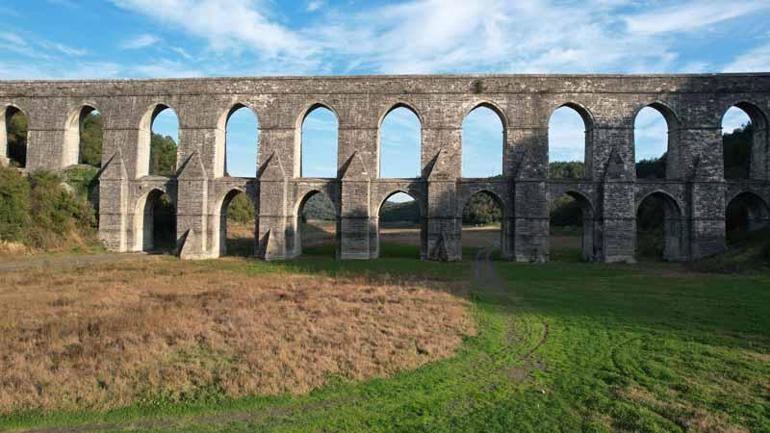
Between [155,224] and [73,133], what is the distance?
26.1ft

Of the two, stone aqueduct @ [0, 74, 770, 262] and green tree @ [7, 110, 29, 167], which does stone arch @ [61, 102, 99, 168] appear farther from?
green tree @ [7, 110, 29, 167]

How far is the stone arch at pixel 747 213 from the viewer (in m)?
29.2

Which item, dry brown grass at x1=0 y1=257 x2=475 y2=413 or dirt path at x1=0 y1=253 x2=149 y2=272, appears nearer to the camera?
dry brown grass at x1=0 y1=257 x2=475 y2=413

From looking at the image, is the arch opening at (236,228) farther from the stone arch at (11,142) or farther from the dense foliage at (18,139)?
the dense foliage at (18,139)

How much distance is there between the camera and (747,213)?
3116cm

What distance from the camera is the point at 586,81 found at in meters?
29.8

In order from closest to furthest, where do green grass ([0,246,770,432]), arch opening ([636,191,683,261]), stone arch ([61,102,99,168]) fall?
green grass ([0,246,770,432]), arch opening ([636,191,683,261]), stone arch ([61,102,99,168])

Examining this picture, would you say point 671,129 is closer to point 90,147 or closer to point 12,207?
point 12,207

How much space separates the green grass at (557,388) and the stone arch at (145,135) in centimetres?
2581

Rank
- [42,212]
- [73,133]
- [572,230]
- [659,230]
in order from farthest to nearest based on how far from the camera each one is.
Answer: [572,230], [659,230], [73,133], [42,212]

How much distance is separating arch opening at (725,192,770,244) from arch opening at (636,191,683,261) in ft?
10.6

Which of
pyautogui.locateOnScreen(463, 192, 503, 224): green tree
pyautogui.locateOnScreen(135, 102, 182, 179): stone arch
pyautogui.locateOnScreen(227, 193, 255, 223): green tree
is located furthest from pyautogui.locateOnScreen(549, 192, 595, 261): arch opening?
pyautogui.locateOnScreen(227, 193, 255, 223): green tree

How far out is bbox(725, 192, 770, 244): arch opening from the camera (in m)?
29.3

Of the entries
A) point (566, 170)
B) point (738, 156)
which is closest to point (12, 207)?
point (738, 156)
